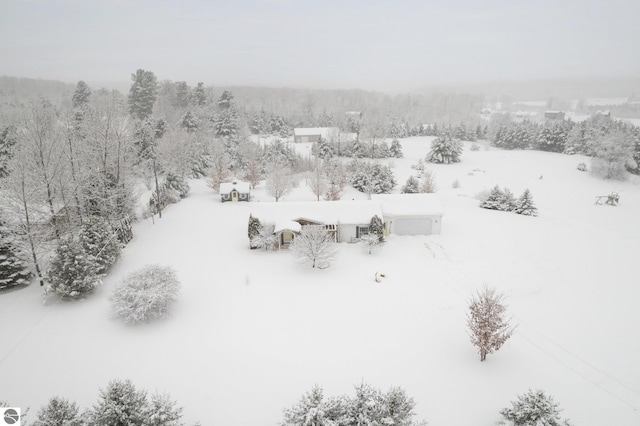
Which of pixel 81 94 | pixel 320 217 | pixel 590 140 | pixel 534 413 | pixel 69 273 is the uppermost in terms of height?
pixel 81 94

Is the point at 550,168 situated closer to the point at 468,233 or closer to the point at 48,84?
the point at 468,233

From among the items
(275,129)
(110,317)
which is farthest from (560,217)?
(275,129)

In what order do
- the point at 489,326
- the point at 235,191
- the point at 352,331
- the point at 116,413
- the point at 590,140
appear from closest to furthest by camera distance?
1. the point at 116,413
2. the point at 489,326
3. the point at 352,331
4. the point at 235,191
5. the point at 590,140

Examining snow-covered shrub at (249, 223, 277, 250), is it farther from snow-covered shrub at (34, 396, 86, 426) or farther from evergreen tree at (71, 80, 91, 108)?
evergreen tree at (71, 80, 91, 108)

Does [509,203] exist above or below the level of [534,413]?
above

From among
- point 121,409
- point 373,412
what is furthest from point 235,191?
point 373,412

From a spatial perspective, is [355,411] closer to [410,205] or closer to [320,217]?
[320,217]

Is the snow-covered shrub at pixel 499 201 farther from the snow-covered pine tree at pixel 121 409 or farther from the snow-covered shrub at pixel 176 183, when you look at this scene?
the snow-covered pine tree at pixel 121 409
